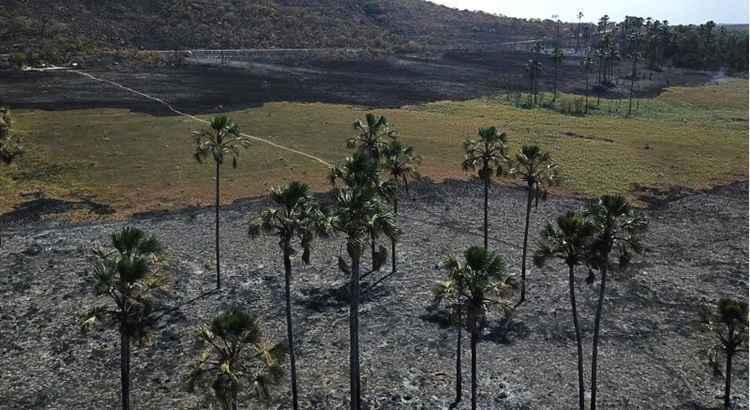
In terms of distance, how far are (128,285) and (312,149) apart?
74.8 metres

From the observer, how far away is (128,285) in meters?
26.2

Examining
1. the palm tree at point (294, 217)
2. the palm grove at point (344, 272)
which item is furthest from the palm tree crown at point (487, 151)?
the palm tree at point (294, 217)

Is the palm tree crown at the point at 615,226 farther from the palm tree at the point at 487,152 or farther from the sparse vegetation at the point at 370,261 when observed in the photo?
the palm tree at the point at 487,152

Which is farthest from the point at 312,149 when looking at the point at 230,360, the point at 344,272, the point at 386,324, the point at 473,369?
A: the point at 230,360

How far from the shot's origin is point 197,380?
26.3 meters

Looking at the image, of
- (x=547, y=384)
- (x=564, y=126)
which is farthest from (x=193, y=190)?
(x=564, y=126)

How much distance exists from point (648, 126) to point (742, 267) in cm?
7566

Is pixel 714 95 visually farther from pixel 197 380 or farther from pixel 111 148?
pixel 197 380

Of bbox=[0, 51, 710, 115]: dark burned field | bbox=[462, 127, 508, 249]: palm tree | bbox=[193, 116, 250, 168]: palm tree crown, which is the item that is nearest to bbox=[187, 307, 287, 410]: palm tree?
bbox=[193, 116, 250, 168]: palm tree crown

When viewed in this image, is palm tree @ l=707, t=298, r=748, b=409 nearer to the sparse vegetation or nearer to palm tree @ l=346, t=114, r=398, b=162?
the sparse vegetation

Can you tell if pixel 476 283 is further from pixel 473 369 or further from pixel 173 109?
pixel 173 109

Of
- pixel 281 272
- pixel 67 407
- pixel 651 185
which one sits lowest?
pixel 67 407

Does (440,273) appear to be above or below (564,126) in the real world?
below

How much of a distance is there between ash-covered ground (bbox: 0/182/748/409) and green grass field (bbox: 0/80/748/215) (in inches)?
551
